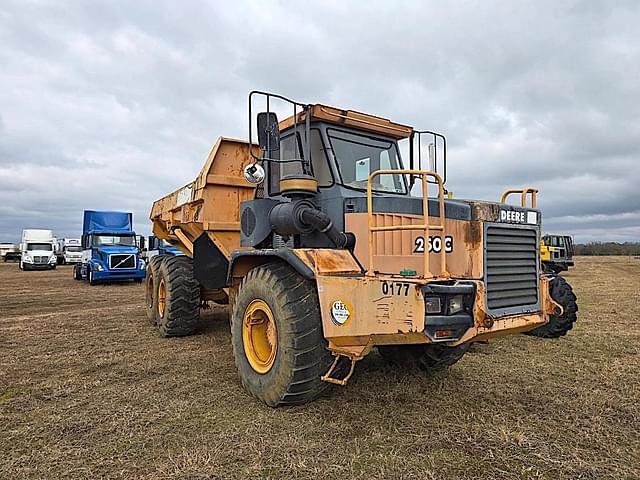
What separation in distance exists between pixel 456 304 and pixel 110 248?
18814mm

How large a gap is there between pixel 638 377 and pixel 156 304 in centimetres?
694

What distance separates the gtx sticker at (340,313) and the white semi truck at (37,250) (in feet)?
107

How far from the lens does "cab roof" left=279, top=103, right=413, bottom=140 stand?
5039 mm

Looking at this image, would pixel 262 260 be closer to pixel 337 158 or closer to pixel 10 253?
pixel 337 158

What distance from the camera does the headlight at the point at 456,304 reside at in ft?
12.7

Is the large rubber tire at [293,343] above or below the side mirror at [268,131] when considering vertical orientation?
below

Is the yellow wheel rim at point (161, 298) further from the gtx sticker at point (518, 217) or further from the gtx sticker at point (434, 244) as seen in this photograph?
the gtx sticker at point (518, 217)

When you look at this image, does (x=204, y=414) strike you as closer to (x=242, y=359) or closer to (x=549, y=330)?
(x=242, y=359)

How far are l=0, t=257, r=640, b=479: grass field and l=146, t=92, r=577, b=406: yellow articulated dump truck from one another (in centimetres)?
42

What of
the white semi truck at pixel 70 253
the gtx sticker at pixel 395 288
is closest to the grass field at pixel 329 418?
the gtx sticker at pixel 395 288

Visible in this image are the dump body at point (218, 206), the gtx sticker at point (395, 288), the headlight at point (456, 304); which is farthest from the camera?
the dump body at point (218, 206)

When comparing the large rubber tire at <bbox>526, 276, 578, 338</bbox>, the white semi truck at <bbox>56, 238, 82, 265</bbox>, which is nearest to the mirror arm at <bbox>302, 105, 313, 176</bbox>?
the large rubber tire at <bbox>526, 276, 578, 338</bbox>

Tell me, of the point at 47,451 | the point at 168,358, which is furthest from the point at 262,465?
the point at 168,358

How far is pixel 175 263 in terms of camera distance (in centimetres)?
814
